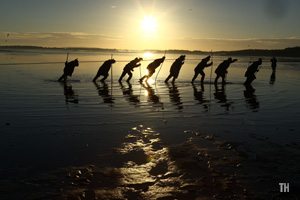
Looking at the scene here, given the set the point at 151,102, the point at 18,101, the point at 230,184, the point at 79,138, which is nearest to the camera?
the point at 230,184

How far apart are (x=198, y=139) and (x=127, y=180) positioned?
9.27ft

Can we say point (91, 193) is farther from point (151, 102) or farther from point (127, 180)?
point (151, 102)

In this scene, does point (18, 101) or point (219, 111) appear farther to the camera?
point (18, 101)

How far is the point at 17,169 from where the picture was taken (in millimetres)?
4961

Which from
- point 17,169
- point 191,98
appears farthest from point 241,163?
point 191,98

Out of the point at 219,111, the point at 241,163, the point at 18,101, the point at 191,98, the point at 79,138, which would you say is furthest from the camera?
the point at 191,98

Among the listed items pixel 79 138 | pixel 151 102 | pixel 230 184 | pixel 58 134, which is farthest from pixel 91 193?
pixel 151 102

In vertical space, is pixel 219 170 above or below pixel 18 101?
below

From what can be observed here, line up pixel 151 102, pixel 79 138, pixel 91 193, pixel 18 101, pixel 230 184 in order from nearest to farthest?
pixel 91 193 < pixel 230 184 < pixel 79 138 < pixel 18 101 < pixel 151 102

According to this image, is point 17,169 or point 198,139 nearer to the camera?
point 17,169

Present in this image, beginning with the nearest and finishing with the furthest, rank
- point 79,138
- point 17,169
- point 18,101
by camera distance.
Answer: point 17,169
point 79,138
point 18,101

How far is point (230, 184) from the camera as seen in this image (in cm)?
460

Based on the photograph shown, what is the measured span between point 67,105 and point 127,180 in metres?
7.14

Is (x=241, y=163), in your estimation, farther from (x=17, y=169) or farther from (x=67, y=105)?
(x=67, y=105)
